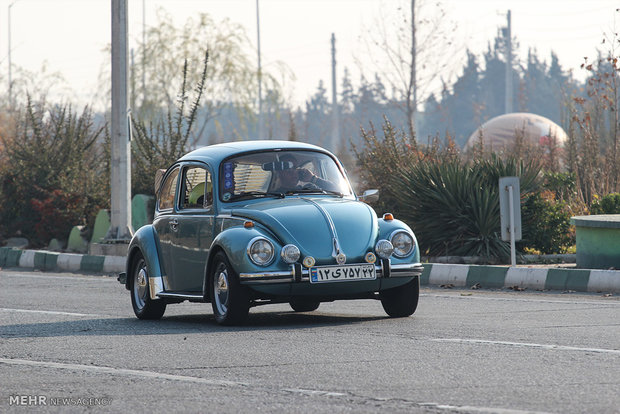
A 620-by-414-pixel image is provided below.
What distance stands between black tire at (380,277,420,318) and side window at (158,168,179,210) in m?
2.49

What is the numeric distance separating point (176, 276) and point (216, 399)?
4.79m

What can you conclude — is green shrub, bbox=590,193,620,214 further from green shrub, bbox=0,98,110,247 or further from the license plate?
green shrub, bbox=0,98,110,247

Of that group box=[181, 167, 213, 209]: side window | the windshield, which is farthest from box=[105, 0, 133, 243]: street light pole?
the windshield

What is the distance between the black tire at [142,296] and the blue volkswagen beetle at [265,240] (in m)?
0.01

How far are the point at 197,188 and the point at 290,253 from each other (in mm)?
1942

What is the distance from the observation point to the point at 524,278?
14.0m

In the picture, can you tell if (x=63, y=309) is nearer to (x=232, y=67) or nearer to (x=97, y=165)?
(x=97, y=165)

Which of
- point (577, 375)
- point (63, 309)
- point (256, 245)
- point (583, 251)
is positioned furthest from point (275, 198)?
point (583, 251)

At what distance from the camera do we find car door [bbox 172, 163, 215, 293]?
10.2 m

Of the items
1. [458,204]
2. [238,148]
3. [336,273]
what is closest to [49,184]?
[458,204]

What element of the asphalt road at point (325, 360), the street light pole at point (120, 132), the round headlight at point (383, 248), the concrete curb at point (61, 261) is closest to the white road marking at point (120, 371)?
the asphalt road at point (325, 360)

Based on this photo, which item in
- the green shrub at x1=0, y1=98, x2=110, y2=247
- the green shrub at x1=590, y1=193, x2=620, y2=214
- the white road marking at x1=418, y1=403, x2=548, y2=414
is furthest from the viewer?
the green shrub at x1=0, y1=98, x2=110, y2=247

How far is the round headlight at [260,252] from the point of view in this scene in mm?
9203

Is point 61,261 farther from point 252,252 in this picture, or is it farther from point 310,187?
point 252,252
